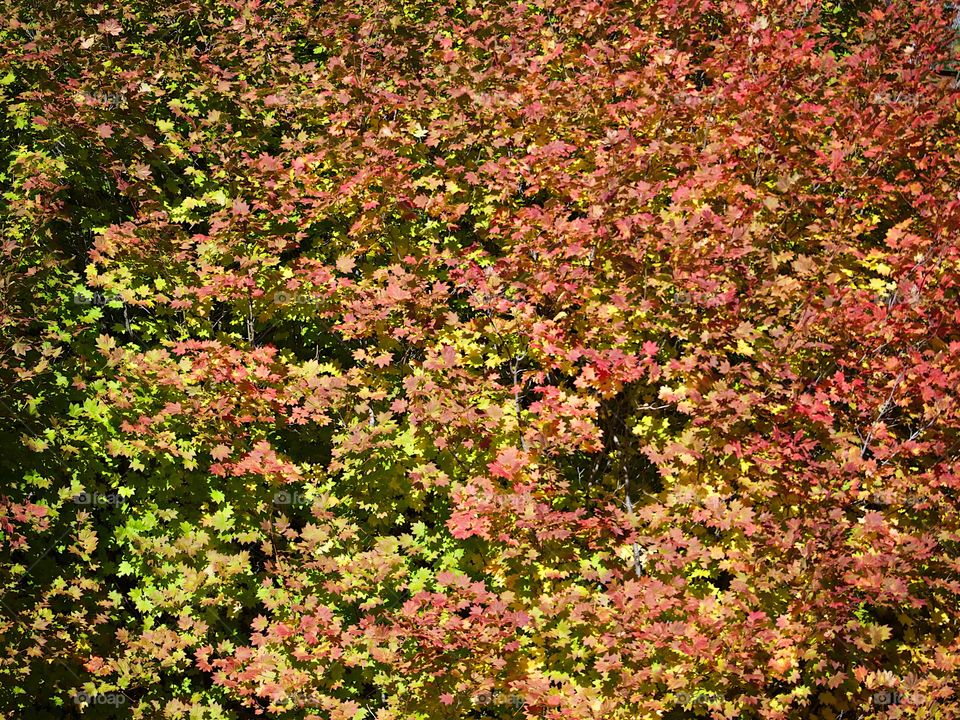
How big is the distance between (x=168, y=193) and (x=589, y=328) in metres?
3.81

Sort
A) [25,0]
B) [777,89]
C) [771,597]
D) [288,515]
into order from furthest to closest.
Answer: [25,0], [777,89], [288,515], [771,597]

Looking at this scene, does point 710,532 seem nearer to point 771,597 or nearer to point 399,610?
point 771,597

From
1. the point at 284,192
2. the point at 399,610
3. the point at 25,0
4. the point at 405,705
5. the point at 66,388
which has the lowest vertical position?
the point at 405,705

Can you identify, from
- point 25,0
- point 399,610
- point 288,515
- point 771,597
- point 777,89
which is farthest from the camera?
point 25,0

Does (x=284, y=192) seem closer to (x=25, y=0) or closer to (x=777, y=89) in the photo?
(x=25, y=0)

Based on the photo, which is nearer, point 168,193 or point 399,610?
point 399,610

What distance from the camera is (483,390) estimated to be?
17.4ft

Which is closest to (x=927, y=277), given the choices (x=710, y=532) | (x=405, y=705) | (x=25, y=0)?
(x=710, y=532)

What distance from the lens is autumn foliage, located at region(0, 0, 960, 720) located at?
484 cm

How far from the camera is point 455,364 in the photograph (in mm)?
5309

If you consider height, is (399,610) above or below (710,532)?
below

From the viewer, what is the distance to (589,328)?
5.42 metres

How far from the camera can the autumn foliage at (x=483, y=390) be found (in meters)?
4.84

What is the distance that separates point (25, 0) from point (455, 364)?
17.3 ft
